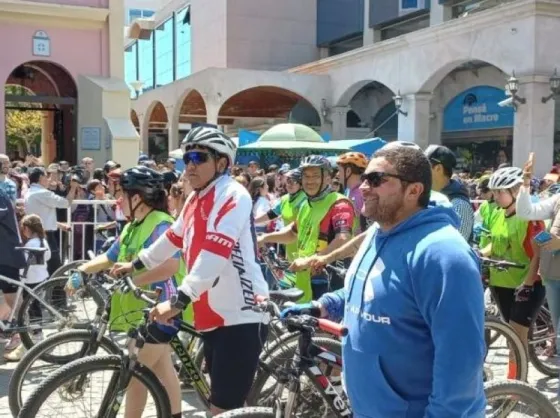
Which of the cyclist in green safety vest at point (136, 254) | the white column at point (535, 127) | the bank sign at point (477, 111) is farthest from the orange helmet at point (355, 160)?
the bank sign at point (477, 111)

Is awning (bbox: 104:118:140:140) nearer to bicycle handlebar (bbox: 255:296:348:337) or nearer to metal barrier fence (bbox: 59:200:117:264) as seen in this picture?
metal barrier fence (bbox: 59:200:117:264)

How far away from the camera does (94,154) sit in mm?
16469

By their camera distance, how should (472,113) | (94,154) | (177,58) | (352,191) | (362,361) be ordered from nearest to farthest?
1. (362,361)
2. (352,191)
3. (94,154)
4. (472,113)
5. (177,58)

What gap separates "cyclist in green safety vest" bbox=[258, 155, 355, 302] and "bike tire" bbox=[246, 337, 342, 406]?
1304 mm

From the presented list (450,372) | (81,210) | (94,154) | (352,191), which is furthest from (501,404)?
(94,154)

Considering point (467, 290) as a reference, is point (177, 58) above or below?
above

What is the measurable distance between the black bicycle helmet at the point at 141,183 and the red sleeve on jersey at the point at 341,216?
1.53 metres

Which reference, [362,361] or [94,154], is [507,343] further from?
[94,154]

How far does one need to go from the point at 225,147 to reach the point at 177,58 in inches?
1546

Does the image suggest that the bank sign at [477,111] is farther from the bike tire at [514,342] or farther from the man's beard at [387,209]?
the man's beard at [387,209]

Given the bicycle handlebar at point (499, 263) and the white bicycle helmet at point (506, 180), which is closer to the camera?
the bicycle handlebar at point (499, 263)

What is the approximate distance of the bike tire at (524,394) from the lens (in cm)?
375

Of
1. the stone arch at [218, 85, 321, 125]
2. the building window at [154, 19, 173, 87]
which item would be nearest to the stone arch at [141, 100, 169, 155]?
the stone arch at [218, 85, 321, 125]

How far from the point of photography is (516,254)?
577 cm
